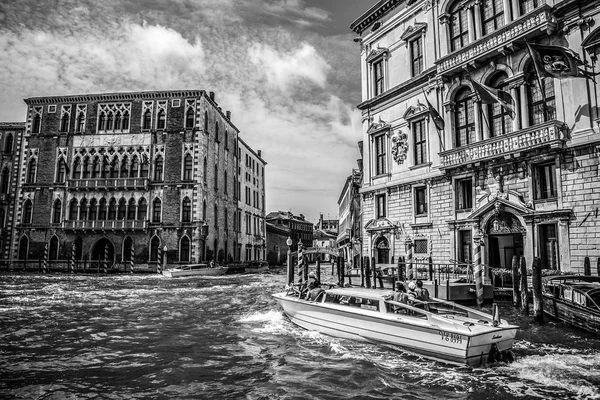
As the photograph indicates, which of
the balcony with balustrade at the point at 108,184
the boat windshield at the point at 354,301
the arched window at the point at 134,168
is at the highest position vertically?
the arched window at the point at 134,168

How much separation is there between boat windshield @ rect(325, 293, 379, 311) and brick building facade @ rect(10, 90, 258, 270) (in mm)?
27261

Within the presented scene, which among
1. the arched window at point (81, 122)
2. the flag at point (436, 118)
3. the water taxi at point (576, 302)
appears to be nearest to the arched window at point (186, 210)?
the arched window at point (81, 122)

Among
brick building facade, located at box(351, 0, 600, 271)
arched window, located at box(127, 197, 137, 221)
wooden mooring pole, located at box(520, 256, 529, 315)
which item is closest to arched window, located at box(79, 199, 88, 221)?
arched window, located at box(127, 197, 137, 221)

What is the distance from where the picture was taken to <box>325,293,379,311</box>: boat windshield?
1032cm

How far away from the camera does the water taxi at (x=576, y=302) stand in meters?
11.0

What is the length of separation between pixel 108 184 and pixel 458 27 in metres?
32.0

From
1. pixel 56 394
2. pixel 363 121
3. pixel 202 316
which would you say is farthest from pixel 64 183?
pixel 56 394

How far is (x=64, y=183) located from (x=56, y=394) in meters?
38.2

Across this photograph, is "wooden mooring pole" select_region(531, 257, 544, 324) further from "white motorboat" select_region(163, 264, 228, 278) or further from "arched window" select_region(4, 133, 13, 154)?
"arched window" select_region(4, 133, 13, 154)

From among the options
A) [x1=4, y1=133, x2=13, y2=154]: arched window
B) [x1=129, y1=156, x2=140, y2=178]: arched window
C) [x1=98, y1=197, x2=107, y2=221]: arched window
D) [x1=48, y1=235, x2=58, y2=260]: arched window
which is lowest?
[x1=48, y1=235, x2=58, y2=260]: arched window

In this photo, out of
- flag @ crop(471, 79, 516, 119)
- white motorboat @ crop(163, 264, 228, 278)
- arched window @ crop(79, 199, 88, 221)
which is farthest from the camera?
arched window @ crop(79, 199, 88, 221)

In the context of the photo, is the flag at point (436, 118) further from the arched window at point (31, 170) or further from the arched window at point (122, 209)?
the arched window at point (31, 170)

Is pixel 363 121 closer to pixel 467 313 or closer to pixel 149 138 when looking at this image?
pixel 467 313

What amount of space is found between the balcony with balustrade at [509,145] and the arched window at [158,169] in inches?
1063
